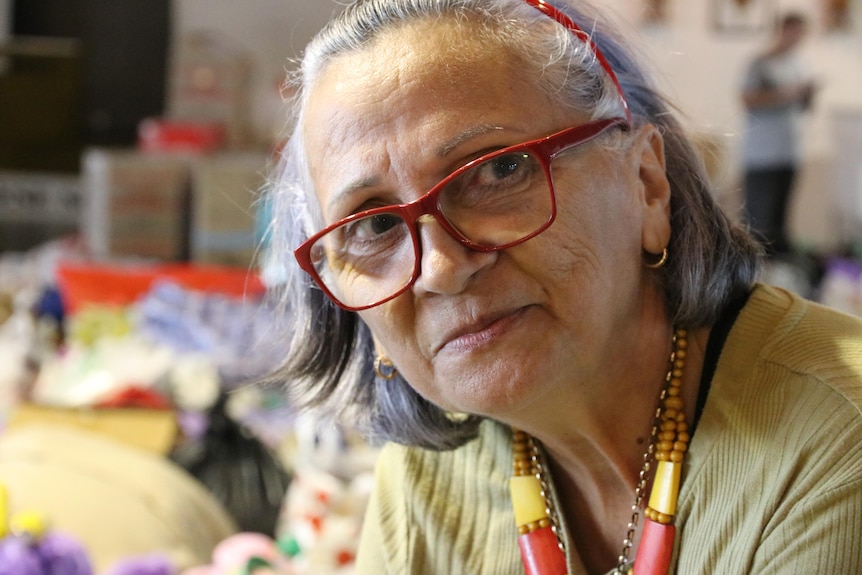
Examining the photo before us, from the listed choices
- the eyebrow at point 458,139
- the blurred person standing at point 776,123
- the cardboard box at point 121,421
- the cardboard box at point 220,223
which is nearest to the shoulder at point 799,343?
the eyebrow at point 458,139

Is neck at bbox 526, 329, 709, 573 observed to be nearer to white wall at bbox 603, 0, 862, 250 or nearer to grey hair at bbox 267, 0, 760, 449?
grey hair at bbox 267, 0, 760, 449

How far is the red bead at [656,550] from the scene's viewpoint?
3.22 ft

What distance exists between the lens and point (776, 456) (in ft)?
3.02

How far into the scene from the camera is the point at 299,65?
1.10 meters

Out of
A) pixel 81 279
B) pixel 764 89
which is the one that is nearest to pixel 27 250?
pixel 81 279

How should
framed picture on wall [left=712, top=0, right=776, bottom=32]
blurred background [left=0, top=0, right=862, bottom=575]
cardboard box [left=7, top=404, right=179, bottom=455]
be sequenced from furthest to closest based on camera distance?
framed picture on wall [left=712, top=0, right=776, bottom=32]
cardboard box [left=7, top=404, right=179, bottom=455]
blurred background [left=0, top=0, right=862, bottom=575]

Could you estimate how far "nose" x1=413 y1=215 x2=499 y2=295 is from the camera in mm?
917

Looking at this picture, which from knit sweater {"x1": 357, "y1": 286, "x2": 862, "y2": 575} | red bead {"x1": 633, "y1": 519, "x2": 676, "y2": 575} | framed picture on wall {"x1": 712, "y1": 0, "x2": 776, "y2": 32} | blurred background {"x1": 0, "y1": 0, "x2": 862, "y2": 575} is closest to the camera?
knit sweater {"x1": 357, "y1": 286, "x2": 862, "y2": 575}

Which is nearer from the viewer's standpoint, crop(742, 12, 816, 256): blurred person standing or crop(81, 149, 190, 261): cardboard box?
crop(742, 12, 816, 256): blurred person standing

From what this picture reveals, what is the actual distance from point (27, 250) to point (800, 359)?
522cm

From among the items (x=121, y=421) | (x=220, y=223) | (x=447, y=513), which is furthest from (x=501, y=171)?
(x=220, y=223)

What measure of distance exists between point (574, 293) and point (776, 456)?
244mm

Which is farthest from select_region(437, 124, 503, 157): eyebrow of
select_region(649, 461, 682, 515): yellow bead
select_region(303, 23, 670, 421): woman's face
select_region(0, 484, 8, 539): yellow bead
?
select_region(0, 484, 8, 539): yellow bead

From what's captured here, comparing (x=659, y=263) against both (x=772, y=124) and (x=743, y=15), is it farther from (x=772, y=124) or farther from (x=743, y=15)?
(x=743, y=15)
